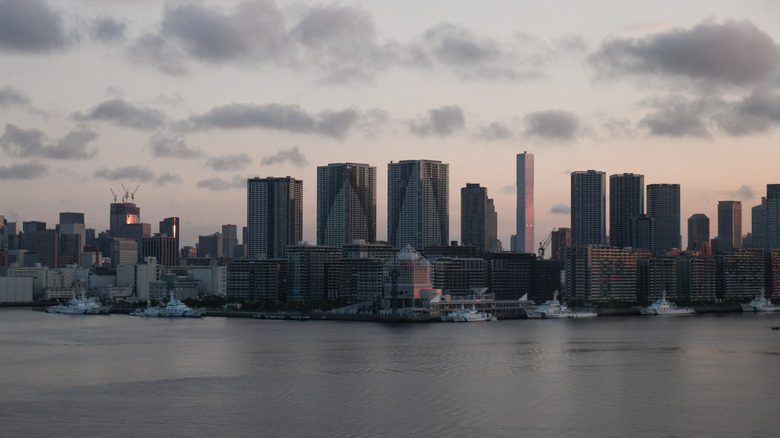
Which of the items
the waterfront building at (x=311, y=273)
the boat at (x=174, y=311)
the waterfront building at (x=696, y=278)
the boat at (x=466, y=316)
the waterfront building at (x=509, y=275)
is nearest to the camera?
the boat at (x=466, y=316)

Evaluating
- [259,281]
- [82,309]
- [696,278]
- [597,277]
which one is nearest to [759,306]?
[696,278]

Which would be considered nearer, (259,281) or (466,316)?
(466,316)

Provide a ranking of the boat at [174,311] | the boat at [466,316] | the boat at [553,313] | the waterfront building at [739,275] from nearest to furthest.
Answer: the boat at [466,316]
the boat at [553,313]
the boat at [174,311]
the waterfront building at [739,275]

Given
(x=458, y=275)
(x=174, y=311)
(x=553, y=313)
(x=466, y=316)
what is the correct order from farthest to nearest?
(x=458, y=275) → (x=174, y=311) → (x=553, y=313) → (x=466, y=316)

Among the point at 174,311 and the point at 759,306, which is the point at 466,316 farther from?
the point at 759,306

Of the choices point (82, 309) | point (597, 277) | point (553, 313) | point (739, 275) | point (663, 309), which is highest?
point (597, 277)

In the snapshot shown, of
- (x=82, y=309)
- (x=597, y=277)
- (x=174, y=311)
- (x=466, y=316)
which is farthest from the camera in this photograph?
(x=597, y=277)

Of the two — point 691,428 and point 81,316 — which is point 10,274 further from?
point 691,428

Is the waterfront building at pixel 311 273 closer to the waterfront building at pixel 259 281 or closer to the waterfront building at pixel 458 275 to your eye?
the waterfront building at pixel 259 281

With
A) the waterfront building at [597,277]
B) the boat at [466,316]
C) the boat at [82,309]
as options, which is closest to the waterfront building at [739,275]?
the waterfront building at [597,277]
